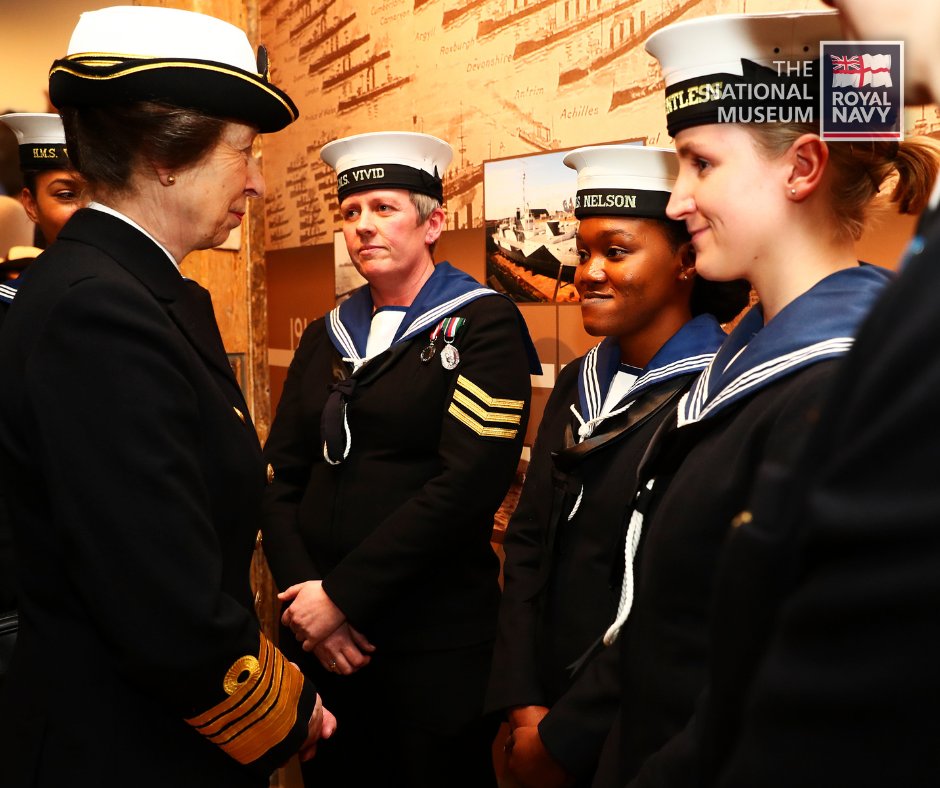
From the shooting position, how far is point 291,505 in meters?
2.49

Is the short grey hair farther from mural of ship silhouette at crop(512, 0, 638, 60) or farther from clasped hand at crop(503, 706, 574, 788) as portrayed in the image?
clasped hand at crop(503, 706, 574, 788)

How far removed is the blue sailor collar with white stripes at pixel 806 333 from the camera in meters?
1.01

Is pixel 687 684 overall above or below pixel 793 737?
below

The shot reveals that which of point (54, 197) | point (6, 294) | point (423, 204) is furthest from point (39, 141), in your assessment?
point (423, 204)

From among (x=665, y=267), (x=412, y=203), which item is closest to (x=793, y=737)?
(x=665, y=267)

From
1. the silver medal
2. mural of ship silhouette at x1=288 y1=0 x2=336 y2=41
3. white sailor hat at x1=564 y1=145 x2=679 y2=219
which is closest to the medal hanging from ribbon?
the silver medal

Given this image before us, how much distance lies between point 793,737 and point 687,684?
672 mm

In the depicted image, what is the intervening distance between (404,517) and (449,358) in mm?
430

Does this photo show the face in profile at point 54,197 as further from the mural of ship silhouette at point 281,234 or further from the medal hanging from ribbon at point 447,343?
the mural of ship silhouette at point 281,234

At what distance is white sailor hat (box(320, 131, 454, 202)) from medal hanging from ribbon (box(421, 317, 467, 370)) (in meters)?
0.46

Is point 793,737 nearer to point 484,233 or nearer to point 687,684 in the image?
point 687,684

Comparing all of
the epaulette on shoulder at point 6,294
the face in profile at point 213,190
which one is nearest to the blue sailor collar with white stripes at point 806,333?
the face in profile at point 213,190

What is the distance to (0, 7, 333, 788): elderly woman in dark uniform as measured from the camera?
1.18m

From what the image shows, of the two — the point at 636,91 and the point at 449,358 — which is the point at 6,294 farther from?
the point at 636,91
